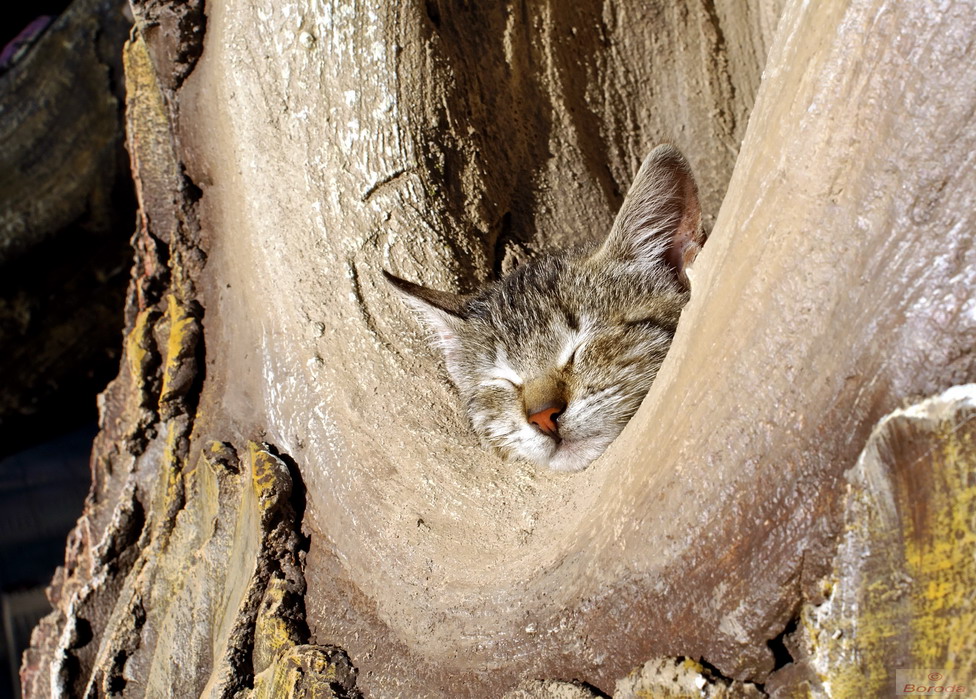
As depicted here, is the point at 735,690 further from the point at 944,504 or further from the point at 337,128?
the point at 337,128

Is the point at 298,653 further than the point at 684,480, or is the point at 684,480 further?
the point at 298,653

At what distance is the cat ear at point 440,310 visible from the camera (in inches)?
70.4

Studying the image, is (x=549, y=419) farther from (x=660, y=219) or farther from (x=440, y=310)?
(x=660, y=219)

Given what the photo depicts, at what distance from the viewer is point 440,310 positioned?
6.18ft

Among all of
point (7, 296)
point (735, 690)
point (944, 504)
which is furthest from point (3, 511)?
point (944, 504)

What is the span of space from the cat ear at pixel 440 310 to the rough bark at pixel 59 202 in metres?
2.39

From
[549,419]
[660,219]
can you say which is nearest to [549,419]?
[549,419]

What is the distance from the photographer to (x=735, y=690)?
114 centimetres

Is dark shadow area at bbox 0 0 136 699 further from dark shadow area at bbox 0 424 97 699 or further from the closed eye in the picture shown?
the closed eye

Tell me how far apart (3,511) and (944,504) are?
4.69 metres

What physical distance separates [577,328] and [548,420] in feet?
0.87

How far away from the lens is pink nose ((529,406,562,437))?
5.75 ft

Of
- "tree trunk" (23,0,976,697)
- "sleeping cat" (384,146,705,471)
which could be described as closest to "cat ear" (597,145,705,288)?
"sleeping cat" (384,146,705,471)

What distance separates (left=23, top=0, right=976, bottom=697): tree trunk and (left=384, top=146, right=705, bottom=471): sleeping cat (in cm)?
10
